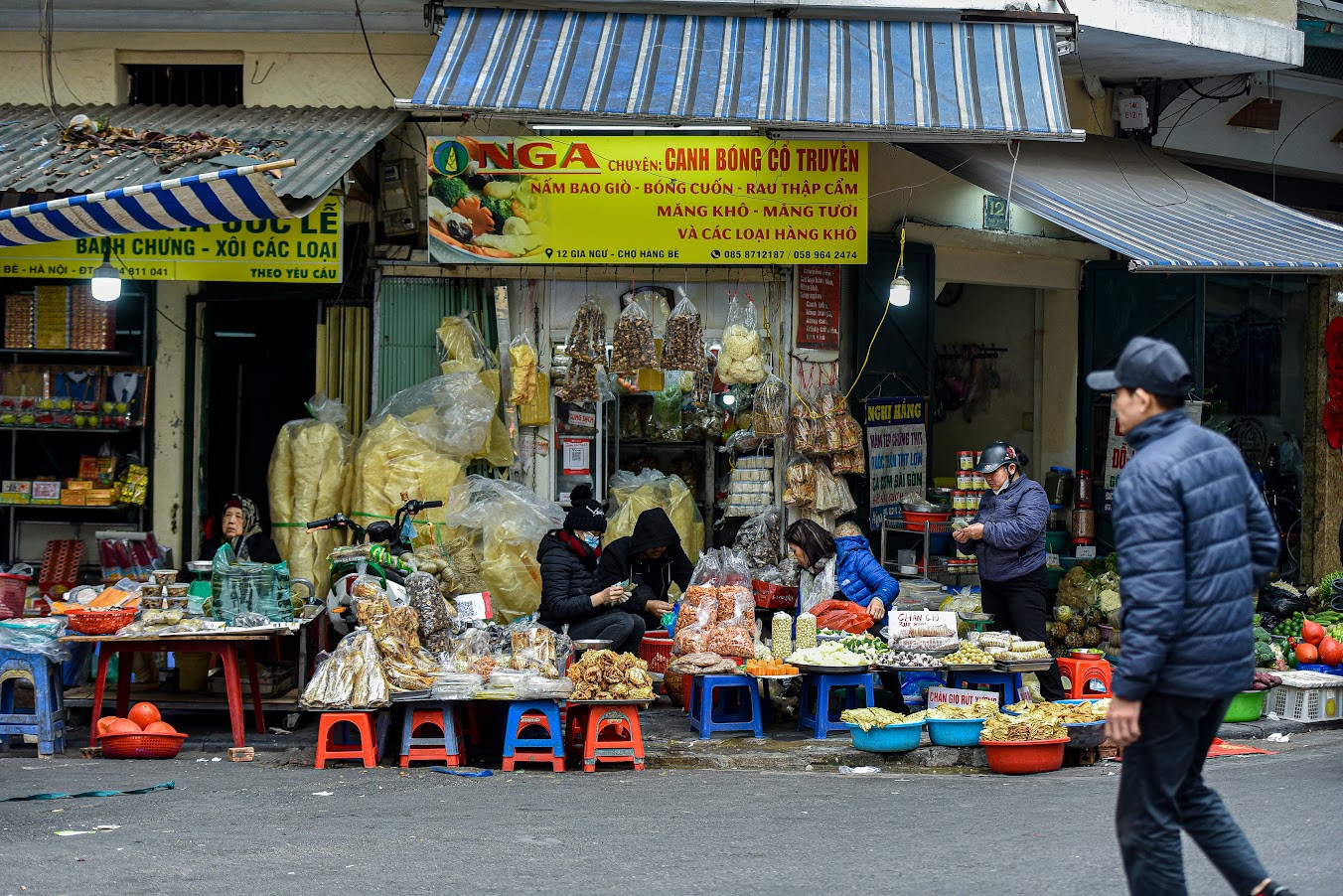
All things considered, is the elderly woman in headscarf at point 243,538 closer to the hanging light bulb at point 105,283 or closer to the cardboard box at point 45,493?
the hanging light bulb at point 105,283

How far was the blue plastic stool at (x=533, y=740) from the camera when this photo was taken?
326 inches

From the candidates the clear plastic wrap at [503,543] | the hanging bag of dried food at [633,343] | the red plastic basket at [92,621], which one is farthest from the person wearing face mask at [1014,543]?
the red plastic basket at [92,621]

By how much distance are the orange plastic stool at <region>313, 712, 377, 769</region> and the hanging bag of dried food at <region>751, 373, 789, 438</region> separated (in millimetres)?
4083

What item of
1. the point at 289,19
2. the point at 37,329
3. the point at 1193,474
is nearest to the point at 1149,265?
the point at 1193,474

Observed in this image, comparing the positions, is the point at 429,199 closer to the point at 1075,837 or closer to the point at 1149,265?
the point at 1149,265

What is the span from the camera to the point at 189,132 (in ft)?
34.9

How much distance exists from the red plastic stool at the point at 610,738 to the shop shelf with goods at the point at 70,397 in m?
4.97

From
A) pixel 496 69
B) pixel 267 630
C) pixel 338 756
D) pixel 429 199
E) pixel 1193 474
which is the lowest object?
pixel 338 756

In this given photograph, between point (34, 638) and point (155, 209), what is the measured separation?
8.79 feet

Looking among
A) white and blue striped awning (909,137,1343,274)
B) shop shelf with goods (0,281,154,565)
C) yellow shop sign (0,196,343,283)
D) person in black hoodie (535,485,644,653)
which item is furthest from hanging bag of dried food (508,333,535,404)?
white and blue striped awning (909,137,1343,274)

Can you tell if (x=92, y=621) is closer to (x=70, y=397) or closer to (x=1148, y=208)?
(x=70, y=397)

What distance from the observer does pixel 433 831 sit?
6.77 meters

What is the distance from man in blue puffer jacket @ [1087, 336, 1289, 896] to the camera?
452 centimetres

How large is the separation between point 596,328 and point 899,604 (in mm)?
3059
